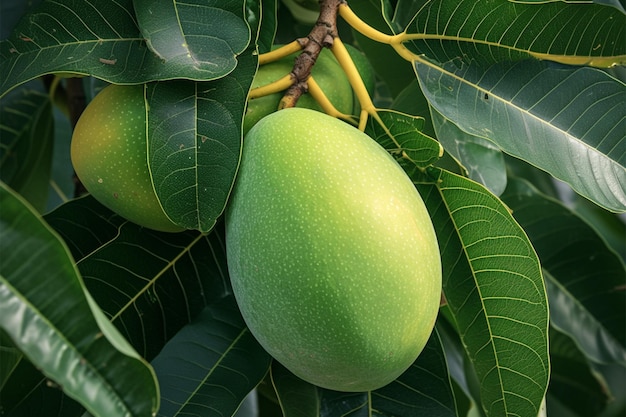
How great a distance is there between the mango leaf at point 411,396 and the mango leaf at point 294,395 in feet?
0.04

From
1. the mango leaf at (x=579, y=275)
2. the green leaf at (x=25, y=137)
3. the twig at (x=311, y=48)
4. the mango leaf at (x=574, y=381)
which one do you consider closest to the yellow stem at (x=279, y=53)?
the twig at (x=311, y=48)

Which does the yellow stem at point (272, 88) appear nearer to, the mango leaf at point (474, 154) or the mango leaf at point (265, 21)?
the mango leaf at point (265, 21)

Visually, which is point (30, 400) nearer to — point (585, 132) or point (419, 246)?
point (419, 246)

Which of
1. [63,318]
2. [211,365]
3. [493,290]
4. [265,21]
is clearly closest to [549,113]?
[493,290]

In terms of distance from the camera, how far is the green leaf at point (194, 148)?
71cm

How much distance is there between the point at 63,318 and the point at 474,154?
0.62m

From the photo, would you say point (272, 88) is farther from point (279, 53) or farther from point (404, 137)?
point (404, 137)

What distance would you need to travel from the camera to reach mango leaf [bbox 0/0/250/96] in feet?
2.38

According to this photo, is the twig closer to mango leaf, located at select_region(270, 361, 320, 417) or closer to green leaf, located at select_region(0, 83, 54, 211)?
mango leaf, located at select_region(270, 361, 320, 417)

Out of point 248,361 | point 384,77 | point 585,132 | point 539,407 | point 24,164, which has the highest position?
point 585,132

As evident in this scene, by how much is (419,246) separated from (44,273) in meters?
0.32

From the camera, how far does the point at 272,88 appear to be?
807mm

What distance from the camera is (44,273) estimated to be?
528 millimetres

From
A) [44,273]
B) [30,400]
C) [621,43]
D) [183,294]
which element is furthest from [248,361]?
[621,43]
